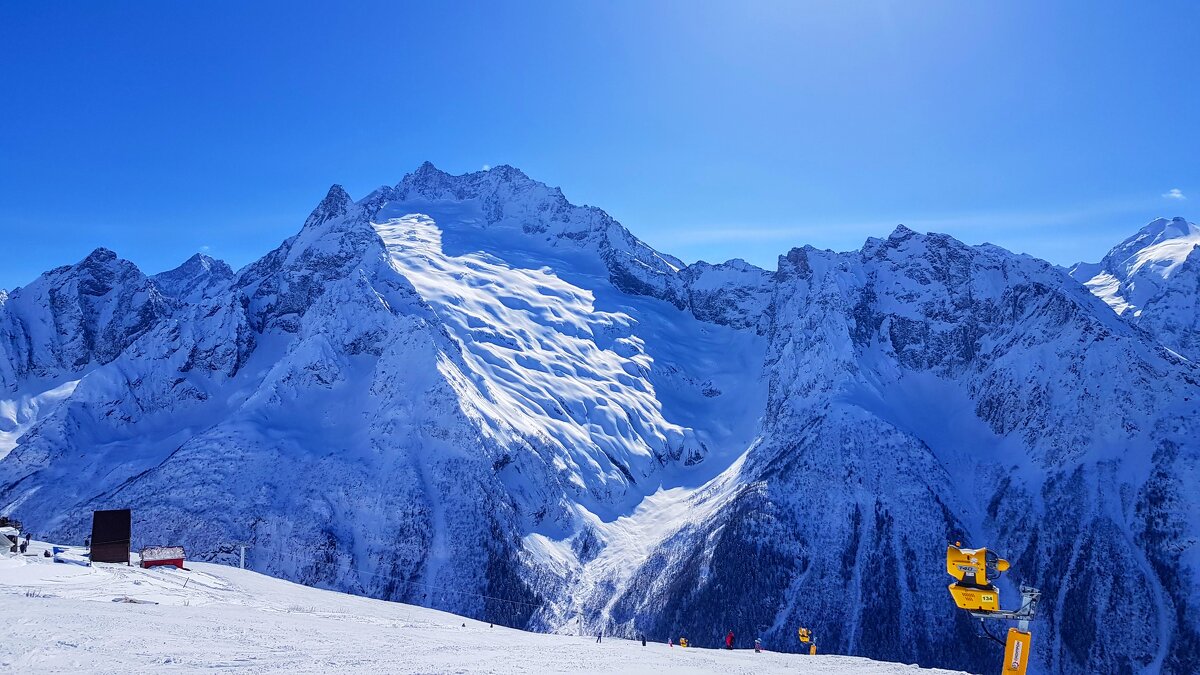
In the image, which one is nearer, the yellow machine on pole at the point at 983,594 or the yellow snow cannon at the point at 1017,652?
the yellow machine on pole at the point at 983,594

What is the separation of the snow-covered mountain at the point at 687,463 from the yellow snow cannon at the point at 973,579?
329 feet

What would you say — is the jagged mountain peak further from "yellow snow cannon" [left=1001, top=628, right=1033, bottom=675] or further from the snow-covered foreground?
"yellow snow cannon" [left=1001, top=628, right=1033, bottom=675]

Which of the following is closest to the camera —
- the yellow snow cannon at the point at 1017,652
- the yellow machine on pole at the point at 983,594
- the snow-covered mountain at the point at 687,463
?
the yellow machine on pole at the point at 983,594

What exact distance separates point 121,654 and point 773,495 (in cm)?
11203

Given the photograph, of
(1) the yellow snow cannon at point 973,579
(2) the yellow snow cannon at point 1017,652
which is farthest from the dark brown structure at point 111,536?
(2) the yellow snow cannon at point 1017,652

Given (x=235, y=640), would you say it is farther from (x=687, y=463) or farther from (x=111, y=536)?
(x=687, y=463)

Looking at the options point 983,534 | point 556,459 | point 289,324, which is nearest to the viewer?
point 983,534

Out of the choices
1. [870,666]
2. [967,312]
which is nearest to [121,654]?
[870,666]

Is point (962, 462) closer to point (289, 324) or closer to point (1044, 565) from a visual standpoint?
point (1044, 565)

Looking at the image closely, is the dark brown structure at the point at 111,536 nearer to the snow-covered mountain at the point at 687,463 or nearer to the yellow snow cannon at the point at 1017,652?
the snow-covered mountain at the point at 687,463

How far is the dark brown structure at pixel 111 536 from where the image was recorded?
204 feet

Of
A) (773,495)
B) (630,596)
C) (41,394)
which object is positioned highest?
(41,394)

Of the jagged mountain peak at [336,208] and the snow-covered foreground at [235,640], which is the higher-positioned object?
the jagged mountain peak at [336,208]

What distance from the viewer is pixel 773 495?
126 meters
